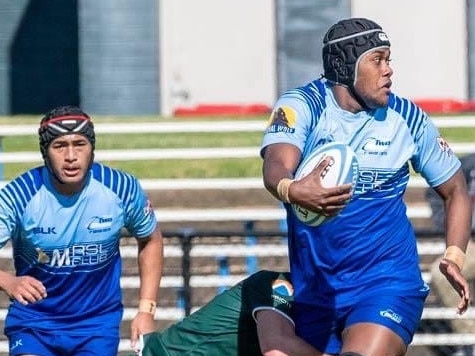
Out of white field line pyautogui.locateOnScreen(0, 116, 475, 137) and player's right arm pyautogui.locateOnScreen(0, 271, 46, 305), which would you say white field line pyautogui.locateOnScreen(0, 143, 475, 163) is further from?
player's right arm pyautogui.locateOnScreen(0, 271, 46, 305)

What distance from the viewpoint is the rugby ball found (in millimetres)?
5793

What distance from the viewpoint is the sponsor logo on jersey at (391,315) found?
636 cm

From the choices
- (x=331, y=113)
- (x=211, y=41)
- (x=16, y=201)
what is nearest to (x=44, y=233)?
(x=16, y=201)

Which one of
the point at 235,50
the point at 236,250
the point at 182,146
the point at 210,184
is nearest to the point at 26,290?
the point at 236,250

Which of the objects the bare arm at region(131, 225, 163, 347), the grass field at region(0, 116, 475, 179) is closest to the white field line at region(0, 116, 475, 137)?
the grass field at region(0, 116, 475, 179)

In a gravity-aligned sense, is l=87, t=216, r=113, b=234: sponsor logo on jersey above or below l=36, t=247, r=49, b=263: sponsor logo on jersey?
above

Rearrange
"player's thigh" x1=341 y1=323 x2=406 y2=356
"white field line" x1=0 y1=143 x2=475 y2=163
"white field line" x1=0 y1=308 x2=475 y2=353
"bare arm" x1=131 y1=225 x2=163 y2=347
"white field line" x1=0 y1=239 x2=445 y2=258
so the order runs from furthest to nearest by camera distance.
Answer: "white field line" x1=0 y1=143 x2=475 y2=163 → "white field line" x1=0 y1=239 x2=445 y2=258 → "white field line" x1=0 y1=308 x2=475 y2=353 → "bare arm" x1=131 y1=225 x2=163 y2=347 → "player's thigh" x1=341 y1=323 x2=406 y2=356

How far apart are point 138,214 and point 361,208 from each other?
4.16 ft

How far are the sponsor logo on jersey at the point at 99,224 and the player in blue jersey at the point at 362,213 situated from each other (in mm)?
989

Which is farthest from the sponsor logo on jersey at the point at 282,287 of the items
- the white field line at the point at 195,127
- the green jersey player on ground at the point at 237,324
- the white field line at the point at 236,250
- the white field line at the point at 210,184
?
the white field line at the point at 210,184

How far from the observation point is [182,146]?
619 inches

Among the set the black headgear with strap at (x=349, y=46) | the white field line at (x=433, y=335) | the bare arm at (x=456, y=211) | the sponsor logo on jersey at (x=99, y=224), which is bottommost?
the white field line at (x=433, y=335)

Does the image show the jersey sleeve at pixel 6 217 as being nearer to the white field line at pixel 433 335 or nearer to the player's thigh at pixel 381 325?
the player's thigh at pixel 381 325

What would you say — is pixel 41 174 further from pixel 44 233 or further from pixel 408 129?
pixel 408 129
